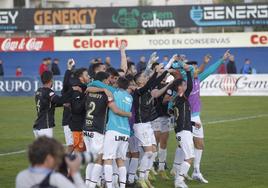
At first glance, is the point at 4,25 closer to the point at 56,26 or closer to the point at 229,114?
the point at 56,26

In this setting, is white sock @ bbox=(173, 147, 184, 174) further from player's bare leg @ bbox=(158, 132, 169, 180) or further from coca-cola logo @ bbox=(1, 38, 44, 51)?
coca-cola logo @ bbox=(1, 38, 44, 51)

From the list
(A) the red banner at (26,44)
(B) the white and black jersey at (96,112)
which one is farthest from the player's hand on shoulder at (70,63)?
(A) the red banner at (26,44)

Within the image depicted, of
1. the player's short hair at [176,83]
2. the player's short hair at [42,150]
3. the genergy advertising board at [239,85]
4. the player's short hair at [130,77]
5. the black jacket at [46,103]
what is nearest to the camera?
the player's short hair at [42,150]

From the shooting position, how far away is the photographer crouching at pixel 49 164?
708 centimetres

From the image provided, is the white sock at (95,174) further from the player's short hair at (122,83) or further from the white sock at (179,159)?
the white sock at (179,159)

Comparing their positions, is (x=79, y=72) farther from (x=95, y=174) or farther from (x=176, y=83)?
Answer: (x=95, y=174)

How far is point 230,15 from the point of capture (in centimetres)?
5128

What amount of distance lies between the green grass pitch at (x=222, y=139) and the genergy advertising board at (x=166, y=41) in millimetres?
12406

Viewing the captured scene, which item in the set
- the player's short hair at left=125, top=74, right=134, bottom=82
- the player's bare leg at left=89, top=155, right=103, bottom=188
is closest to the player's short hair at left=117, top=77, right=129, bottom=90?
the player's short hair at left=125, top=74, right=134, bottom=82

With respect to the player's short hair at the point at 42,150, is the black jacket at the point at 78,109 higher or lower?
lower

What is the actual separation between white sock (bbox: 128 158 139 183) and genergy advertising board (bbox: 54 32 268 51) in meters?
36.6

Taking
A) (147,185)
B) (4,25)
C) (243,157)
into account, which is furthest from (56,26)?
(147,185)

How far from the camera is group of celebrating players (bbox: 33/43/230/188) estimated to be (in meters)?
13.3

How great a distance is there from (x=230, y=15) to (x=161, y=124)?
3589cm
